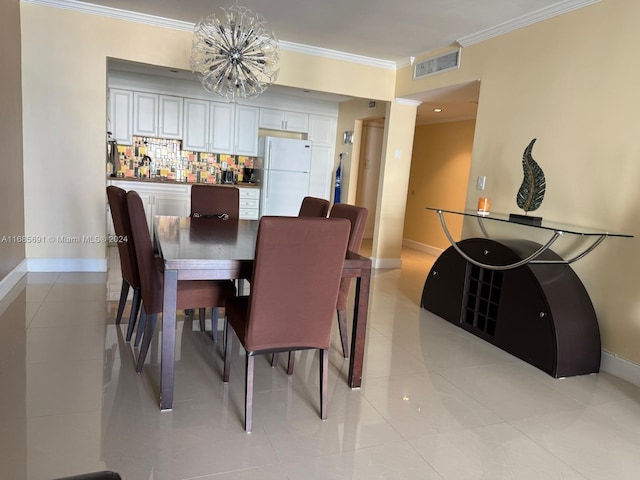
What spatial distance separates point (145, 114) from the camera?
19.5ft

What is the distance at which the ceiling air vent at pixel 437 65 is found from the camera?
428 centimetres

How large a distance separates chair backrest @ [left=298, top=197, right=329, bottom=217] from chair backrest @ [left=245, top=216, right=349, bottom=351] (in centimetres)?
128

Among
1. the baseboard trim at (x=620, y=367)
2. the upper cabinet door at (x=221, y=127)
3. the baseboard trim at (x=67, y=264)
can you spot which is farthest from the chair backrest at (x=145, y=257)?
the upper cabinet door at (x=221, y=127)

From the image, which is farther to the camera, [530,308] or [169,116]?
[169,116]

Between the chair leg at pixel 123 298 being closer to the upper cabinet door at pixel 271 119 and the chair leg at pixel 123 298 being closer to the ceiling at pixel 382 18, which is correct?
the ceiling at pixel 382 18

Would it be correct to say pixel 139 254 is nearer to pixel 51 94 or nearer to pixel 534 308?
pixel 534 308

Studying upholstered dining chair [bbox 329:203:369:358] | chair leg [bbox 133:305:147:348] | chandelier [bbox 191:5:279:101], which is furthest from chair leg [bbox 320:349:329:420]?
chandelier [bbox 191:5:279:101]

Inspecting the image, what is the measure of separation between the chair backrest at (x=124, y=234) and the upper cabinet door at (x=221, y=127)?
3745 millimetres

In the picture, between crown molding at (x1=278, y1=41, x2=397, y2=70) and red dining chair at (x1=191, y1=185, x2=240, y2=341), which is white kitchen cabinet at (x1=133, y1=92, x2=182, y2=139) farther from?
red dining chair at (x1=191, y1=185, x2=240, y2=341)

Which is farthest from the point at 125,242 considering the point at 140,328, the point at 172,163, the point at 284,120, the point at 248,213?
the point at 284,120

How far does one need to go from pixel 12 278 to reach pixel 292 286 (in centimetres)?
302

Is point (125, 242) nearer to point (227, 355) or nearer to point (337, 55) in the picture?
point (227, 355)

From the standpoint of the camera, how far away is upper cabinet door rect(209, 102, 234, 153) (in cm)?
628

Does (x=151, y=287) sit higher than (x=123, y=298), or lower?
higher
